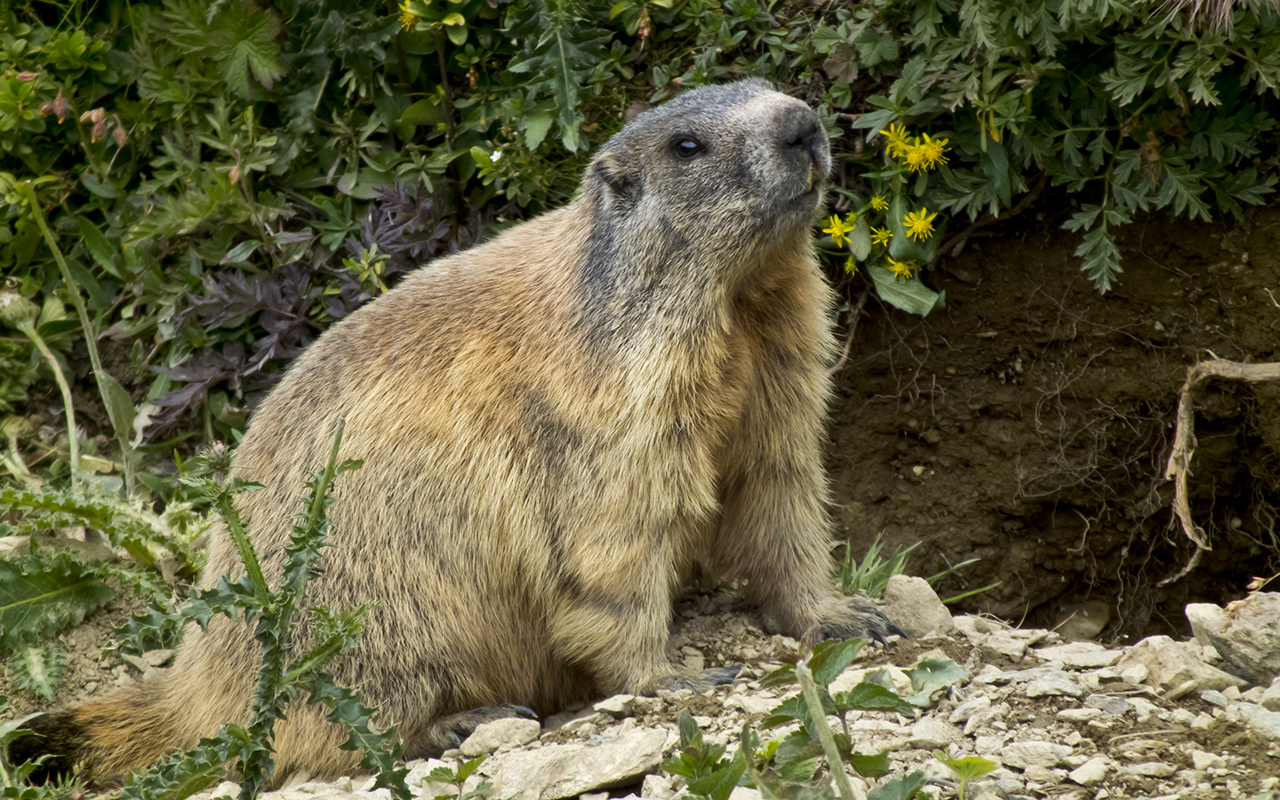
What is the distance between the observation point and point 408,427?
14.3ft

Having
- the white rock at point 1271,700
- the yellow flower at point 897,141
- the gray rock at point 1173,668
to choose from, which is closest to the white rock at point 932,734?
the gray rock at point 1173,668

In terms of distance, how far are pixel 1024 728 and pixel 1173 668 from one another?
1.92 ft

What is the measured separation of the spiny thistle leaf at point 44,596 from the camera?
461 cm

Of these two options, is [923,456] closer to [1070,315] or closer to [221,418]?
[1070,315]

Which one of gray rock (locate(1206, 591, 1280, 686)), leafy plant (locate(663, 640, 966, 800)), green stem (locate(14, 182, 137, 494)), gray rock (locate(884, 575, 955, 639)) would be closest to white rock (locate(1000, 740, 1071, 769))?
leafy plant (locate(663, 640, 966, 800))

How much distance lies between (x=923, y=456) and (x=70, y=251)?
5539mm

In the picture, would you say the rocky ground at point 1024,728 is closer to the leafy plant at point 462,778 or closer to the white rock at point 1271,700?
the white rock at point 1271,700

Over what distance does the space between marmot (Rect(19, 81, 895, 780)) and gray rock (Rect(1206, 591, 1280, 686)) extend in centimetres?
136

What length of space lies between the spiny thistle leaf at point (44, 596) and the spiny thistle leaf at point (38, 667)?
0.05 metres

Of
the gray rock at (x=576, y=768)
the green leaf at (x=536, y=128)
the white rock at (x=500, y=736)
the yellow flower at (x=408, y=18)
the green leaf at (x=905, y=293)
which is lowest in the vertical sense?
the white rock at (x=500, y=736)

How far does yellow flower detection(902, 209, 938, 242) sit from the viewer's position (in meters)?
5.25

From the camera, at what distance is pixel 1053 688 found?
3.42m

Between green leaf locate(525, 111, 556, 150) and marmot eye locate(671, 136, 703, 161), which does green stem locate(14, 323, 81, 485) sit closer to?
green leaf locate(525, 111, 556, 150)

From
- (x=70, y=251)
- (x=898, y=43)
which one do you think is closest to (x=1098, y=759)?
(x=898, y=43)
